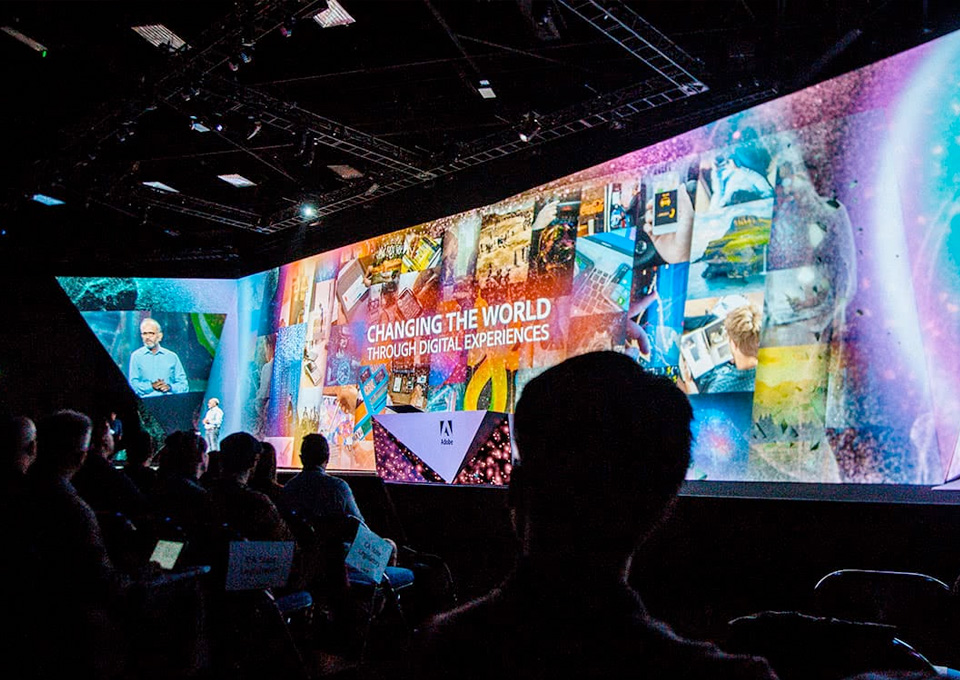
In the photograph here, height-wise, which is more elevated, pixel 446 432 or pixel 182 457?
pixel 446 432

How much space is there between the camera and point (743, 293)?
5168mm

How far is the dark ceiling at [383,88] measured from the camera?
16.9ft

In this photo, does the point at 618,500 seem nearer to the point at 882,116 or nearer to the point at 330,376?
the point at 882,116

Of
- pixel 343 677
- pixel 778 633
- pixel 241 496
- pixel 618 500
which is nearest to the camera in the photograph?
pixel 618 500

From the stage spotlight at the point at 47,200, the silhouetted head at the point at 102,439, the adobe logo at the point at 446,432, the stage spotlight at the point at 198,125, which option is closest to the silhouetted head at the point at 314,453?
the adobe logo at the point at 446,432

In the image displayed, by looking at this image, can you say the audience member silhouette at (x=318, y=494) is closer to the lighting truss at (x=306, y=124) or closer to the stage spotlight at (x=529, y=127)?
the lighting truss at (x=306, y=124)

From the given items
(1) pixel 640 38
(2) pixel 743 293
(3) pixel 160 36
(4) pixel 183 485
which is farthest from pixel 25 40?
(2) pixel 743 293

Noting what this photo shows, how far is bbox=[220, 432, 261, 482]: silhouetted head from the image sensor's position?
3.47 m

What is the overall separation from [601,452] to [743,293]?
464 cm

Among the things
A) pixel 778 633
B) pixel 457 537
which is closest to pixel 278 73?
pixel 457 537

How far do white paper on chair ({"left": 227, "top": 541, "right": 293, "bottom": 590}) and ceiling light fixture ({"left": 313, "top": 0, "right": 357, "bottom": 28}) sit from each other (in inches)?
157

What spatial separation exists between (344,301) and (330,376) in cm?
87

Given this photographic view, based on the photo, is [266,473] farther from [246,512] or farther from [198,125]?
[198,125]

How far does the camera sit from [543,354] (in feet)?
21.1
